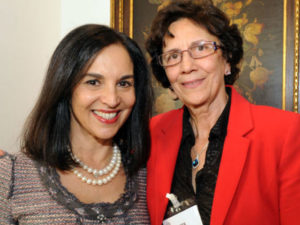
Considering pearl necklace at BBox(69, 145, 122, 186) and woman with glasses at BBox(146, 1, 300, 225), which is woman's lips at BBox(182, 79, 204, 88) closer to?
woman with glasses at BBox(146, 1, 300, 225)

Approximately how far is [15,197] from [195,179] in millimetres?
876

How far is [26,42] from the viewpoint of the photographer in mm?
2566

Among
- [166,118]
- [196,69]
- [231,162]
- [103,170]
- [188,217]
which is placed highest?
[196,69]

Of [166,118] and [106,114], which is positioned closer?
[106,114]

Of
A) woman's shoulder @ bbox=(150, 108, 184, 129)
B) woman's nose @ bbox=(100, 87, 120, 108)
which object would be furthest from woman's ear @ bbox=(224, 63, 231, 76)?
woman's nose @ bbox=(100, 87, 120, 108)

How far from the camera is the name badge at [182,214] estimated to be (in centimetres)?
152

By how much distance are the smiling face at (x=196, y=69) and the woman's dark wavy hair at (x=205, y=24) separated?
0.03 metres

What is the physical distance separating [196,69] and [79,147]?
78 cm

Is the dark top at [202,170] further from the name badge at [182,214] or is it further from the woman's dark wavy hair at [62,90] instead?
the woman's dark wavy hair at [62,90]

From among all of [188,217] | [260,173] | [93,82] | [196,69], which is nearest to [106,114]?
[93,82]

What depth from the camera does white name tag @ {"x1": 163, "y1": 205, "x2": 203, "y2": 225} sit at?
1.51 m

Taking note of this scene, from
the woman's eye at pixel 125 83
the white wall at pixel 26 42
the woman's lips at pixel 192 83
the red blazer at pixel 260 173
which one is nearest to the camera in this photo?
the red blazer at pixel 260 173

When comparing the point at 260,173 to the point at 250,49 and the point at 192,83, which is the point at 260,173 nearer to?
the point at 192,83

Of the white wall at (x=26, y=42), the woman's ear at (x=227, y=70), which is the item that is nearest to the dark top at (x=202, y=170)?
the woman's ear at (x=227, y=70)
